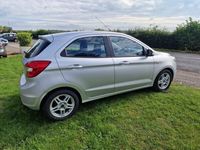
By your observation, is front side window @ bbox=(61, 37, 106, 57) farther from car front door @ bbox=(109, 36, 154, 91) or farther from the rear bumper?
the rear bumper

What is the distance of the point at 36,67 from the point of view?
3746mm

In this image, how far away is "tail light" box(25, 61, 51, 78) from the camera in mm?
3746

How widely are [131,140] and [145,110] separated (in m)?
1.09

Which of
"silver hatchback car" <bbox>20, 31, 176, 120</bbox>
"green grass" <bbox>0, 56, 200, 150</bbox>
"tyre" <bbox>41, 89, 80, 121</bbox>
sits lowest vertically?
"green grass" <bbox>0, 56, 200, 150</bbox>

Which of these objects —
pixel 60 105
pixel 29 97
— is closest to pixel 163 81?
pixel 60 105

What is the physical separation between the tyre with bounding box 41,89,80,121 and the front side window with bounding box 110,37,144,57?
1.27 meters

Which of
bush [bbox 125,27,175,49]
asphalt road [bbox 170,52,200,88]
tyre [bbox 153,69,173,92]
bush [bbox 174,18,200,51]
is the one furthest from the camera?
bush [bbox 125,27,175,49]

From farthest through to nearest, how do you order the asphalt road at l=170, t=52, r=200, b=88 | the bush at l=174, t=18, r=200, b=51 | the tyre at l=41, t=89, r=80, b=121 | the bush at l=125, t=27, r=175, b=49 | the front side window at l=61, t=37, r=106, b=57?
1. the bush at l=125, t=27, r=175, b=49
2. the bush at l=174, t=18, r=200, b=51
3. the asphalt road at l=170, t=52, r=200, b=88
4. the front side window at l=61, t=37, r=106, b=57
5. the tyre at l=41, t=89, r=80, b=121

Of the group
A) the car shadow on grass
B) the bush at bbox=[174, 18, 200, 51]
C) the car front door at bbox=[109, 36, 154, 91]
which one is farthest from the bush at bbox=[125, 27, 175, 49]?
the car shadow on grass

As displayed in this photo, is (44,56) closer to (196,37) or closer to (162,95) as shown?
(162,95)

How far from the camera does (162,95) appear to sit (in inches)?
208

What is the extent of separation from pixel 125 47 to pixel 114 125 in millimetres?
1725

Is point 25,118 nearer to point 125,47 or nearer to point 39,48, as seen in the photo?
point 39,48

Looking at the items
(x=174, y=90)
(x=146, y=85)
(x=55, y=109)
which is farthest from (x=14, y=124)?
(x=174, y=90)
